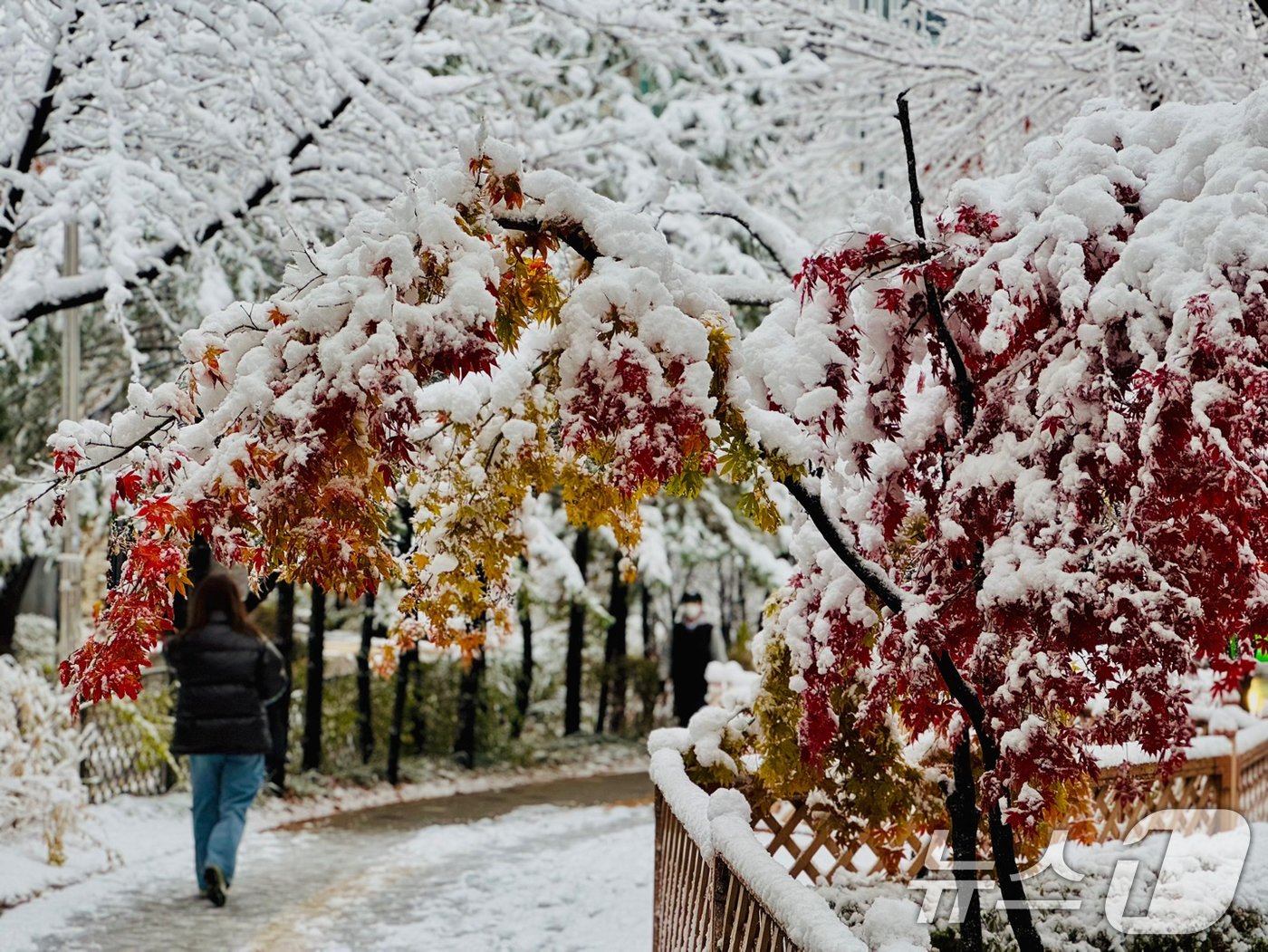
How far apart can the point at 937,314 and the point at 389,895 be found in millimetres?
5488

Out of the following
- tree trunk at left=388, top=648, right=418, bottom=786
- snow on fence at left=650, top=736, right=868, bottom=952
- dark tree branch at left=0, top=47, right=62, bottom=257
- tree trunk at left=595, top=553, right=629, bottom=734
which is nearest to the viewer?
snow on fence at left=650, top=736, right=868, bottom=952

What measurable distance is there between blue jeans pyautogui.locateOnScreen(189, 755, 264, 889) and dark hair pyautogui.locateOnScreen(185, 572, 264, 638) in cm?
74

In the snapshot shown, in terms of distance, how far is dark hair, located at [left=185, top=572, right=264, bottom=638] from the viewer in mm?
7090

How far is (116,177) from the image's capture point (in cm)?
634

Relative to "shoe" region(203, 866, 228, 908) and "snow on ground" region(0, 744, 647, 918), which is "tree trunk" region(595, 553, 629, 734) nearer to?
"snow on ground" region(0, 744, 647, 918)

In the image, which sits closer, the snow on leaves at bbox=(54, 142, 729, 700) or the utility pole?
the snow on leaves at bbox=(54, 142, 729, 700)

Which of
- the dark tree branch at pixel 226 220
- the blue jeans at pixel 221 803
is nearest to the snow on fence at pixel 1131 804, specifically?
the blue jeans at pixel 221 803

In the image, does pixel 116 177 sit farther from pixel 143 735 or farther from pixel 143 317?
pixel 143 317

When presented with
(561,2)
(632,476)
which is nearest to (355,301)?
(632,476)

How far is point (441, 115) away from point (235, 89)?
123cm

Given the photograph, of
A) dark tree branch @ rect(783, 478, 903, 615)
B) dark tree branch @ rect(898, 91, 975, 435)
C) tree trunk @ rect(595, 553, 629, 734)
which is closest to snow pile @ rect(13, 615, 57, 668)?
tree trunk @ rect(595, 553, 629, 734)

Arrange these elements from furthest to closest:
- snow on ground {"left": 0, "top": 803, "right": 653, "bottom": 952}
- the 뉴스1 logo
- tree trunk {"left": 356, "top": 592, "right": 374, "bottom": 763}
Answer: tree trunk {"left": 356, "top": 592, "right": 374, "bottom": 763} < snow on ground {"left": 0, "top": 803, "right": 653, "bottom": 952} < the 뉴스1 logo

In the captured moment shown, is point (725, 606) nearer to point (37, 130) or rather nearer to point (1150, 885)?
point (37, 130)

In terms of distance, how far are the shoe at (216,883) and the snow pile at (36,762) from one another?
1.11 metres
